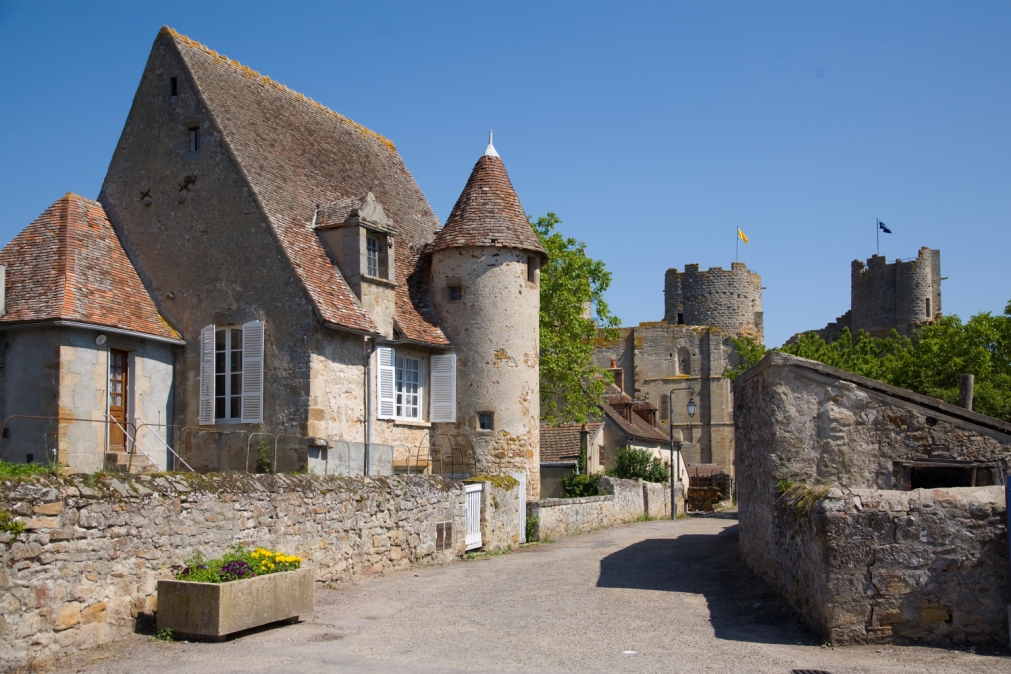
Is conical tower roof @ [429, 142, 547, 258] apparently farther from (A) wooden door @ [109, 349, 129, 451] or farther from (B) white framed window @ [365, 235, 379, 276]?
(A) wooden door @ [109, 349, 129, 451]

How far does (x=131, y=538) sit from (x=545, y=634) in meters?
4.35

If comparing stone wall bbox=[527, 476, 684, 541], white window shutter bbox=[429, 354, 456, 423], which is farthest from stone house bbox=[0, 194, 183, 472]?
stone wall bbox=[527, 476, 684, 541]

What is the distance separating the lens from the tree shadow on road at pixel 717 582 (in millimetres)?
10109

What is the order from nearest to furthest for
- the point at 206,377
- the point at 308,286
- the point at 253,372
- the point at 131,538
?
the point at 131,538 → the point at 308,286 → the point at 253,372 → the point at 206,377

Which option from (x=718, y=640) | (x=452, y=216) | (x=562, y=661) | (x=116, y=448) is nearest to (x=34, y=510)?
(x=562, y=661)

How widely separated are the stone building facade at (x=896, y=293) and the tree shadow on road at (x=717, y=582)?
46.2 metres

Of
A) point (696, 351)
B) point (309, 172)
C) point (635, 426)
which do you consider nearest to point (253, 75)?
point (309, 172)

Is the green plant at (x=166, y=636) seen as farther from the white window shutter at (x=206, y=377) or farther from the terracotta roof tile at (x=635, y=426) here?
the terracotta roof tile at (x=635, y=426)

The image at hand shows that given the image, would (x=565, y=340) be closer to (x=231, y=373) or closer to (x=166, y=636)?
A: (x=231, y=373)

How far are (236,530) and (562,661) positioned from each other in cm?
448

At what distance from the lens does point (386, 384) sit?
19891 mm

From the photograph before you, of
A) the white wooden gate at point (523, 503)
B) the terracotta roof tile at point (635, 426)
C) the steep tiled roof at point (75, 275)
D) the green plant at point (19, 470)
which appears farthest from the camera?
the terracotta roof tile at point (635, 426)

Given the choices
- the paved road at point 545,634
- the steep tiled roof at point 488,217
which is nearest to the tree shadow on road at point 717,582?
the paved road at point 545,634

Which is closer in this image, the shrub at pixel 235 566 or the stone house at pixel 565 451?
the shrub at pixel 235 566
